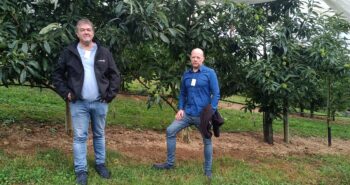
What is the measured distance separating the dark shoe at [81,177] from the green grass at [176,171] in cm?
8

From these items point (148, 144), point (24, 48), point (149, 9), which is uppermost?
point (149, 9)

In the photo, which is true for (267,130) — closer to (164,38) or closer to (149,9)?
(164,38)

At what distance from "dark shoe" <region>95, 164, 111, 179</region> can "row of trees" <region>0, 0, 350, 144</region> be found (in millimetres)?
1181

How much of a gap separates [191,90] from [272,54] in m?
2.17

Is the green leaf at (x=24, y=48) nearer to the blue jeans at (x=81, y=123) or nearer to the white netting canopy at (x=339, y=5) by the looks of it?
the blue jeans at (x=81, y=123)

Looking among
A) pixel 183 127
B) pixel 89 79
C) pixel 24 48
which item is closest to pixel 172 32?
pixel 183 127

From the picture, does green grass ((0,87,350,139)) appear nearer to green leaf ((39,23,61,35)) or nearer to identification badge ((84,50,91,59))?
green leaf ((39,23,61,35))

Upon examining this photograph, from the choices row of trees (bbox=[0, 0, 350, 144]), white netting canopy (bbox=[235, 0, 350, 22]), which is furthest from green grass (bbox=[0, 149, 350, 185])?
white netting canopy (bbox=[235, 0, 350, 22])

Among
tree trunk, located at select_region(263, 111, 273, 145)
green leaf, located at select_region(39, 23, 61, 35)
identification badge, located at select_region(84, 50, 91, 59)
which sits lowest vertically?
tree trunk, located at select_region(263, 111, 273, 145)

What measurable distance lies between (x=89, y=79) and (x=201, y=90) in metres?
1.26

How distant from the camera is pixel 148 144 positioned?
22.7 feet

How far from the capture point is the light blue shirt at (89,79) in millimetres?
4883

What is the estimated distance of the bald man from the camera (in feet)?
17.6

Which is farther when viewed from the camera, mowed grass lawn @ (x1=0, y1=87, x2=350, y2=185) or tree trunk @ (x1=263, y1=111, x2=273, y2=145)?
tree trunk @ (x1=263, y1=111, x2=273, y2=145)
